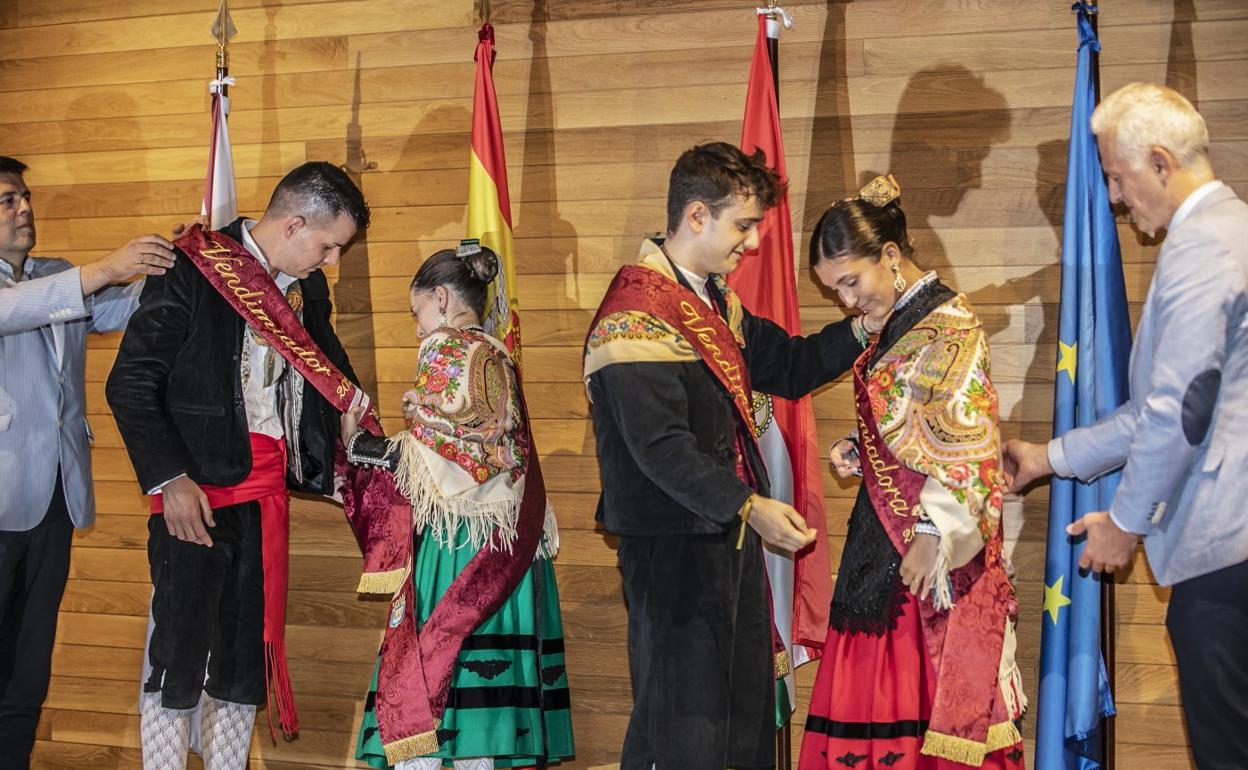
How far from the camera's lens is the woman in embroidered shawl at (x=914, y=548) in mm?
2301

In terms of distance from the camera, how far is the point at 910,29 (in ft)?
10.9

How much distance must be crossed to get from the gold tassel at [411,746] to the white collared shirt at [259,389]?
771 millimetres

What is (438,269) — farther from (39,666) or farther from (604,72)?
(39,666)

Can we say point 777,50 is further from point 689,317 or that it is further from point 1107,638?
point 1107,638

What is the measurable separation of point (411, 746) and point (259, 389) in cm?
91

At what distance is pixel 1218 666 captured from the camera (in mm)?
1985

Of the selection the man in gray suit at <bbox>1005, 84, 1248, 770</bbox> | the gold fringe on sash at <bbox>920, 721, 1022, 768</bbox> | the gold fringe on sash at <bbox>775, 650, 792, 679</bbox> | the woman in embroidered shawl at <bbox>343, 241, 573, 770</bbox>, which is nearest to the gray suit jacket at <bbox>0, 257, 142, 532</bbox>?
the woman in embroidered shawl at <bbox>343, 241, 573, 770</bbox>

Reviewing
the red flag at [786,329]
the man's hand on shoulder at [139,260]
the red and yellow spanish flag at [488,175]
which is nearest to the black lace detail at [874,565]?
the red flag at [786,329]

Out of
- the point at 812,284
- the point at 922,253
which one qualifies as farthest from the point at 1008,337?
the point at 812,284

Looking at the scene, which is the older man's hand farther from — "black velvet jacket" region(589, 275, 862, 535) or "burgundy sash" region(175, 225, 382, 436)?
"burgundy sash" region(175, 225, 382, 436)

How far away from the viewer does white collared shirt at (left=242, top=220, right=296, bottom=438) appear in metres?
2.80

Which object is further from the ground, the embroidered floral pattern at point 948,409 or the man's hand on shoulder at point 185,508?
the embroidered floral pattern at point 948,409

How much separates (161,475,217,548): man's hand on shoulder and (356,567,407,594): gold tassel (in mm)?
407

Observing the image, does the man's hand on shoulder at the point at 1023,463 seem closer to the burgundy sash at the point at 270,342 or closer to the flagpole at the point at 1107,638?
the flagpole at the point at 1107,638
